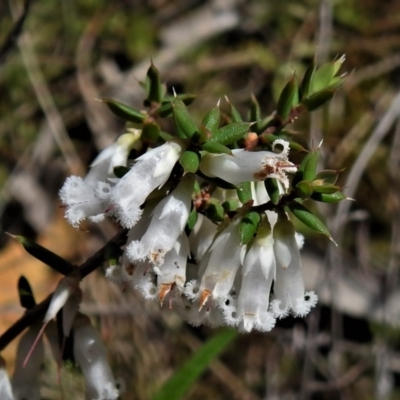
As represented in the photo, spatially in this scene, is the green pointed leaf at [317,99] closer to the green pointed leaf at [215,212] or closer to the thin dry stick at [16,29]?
the green pointed leaf at [215,212]

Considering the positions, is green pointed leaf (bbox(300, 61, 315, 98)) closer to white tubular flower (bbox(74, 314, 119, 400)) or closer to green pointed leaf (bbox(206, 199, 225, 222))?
green pointed leaf (bbox(206, 199, 225, 222))

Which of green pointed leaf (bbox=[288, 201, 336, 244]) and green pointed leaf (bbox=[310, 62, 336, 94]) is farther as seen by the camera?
green pointed leaf (bbox=[310, 62, 336, 94])

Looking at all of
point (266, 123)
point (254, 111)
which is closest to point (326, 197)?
point (266, 123)

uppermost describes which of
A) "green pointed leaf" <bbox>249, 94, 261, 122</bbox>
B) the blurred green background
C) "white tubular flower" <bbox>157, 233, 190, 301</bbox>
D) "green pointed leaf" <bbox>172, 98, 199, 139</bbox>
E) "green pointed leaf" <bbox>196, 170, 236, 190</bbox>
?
"green pointed leaf" <bbox>172, 98, 199, 139</bbox>

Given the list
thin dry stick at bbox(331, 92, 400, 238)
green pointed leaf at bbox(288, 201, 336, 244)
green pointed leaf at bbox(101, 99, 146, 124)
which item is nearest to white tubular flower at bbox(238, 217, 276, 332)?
green pointed leaf at bbox(288, 201, 336, 244)

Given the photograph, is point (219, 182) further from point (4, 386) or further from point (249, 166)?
point (4, 386)

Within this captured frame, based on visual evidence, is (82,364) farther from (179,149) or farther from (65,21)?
(65,21)
